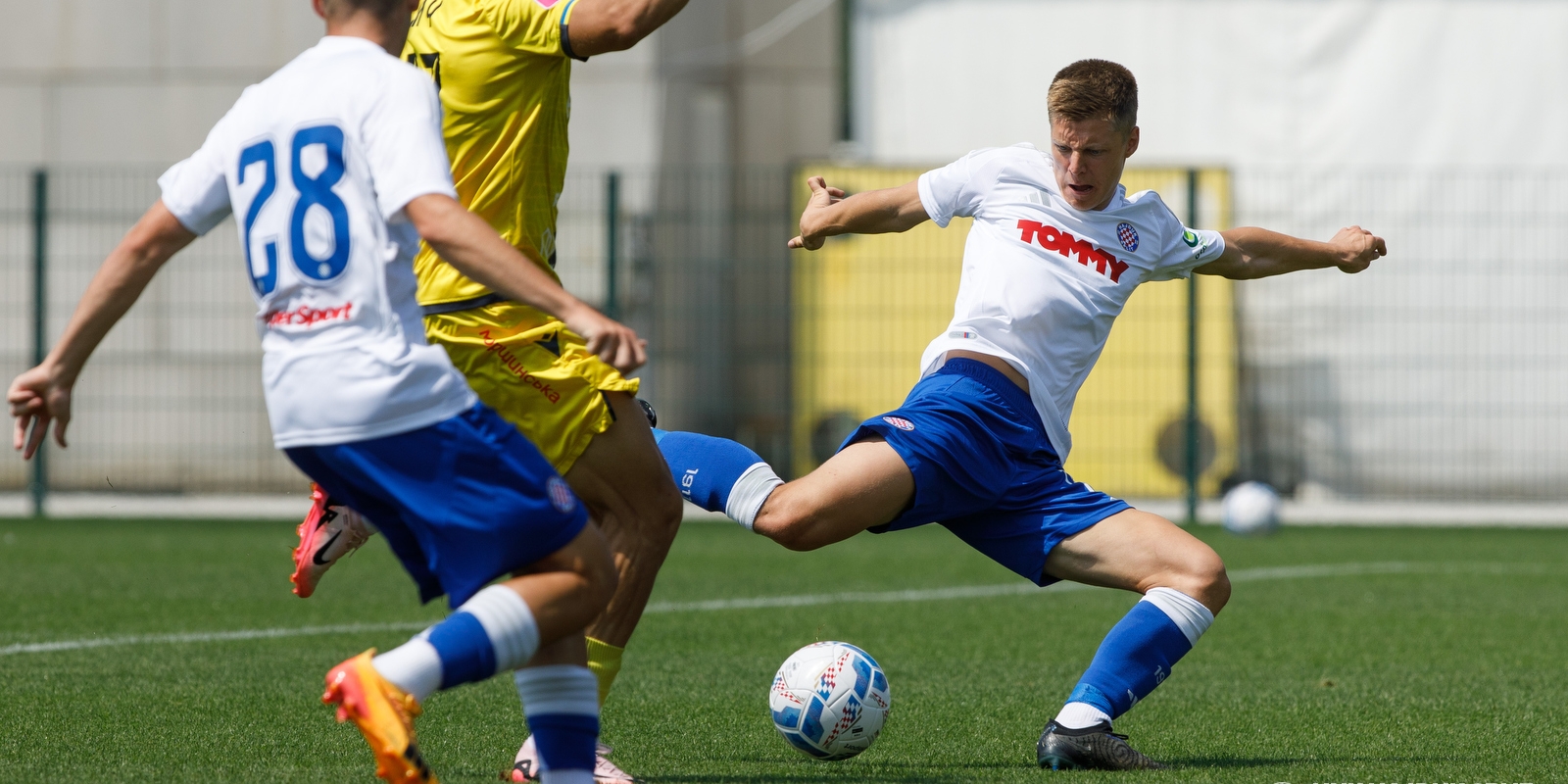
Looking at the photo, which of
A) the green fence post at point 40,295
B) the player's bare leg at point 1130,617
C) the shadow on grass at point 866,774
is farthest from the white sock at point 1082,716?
the green fence post at point 40,295

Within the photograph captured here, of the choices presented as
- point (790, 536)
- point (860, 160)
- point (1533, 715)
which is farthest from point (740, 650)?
point (860, 160)

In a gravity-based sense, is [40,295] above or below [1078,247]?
below

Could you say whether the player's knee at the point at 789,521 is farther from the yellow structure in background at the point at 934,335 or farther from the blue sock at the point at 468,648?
the yellow structure in background at the point at 934,335

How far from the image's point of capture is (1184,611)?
455 centimetres

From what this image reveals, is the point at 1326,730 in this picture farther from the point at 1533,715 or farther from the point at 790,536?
the point at 790,536

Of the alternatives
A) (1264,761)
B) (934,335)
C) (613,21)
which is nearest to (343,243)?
(613,21)

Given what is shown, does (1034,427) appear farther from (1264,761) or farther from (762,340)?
(762,340)

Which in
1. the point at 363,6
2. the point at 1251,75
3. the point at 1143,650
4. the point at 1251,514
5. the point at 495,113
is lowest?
the point at 1251,514

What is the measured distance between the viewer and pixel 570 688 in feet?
11.2

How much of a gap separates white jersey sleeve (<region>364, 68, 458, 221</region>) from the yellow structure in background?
10.4m

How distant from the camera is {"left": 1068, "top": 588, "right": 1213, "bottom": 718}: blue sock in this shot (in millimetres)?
4480

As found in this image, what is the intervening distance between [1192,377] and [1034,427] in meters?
8.79

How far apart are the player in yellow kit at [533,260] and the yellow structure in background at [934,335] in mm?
9247

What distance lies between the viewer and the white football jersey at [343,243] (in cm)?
310
